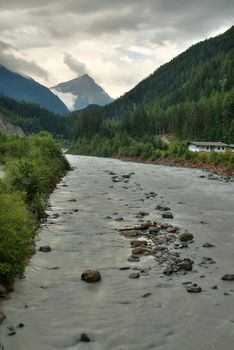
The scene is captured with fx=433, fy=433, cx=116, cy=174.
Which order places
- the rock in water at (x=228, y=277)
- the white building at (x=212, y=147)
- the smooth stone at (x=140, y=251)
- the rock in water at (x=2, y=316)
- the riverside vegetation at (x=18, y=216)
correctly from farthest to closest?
the white building at (x=212, y=147), the smooth stone at (x=140, y=251), the rock in water at (x=228, y=277), the riverside vegetation at (x=18, y=216), the rock in water at (x=2, y=316)

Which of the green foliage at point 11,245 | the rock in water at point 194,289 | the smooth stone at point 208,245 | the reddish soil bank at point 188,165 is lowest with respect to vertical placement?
the reddish soil bank at point 188,165

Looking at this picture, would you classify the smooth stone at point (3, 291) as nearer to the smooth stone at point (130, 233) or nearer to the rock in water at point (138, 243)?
the rock in water at point (138, 243)

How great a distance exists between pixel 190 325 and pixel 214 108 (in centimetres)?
15022

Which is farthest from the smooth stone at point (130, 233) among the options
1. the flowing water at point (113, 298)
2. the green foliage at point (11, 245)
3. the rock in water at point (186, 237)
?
the green foliage at point (11, 245)

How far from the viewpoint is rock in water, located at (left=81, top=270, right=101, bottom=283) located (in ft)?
71.2

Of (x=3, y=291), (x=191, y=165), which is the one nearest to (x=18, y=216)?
(x=3, y=291)

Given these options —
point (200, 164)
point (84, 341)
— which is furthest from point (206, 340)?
point (200, 164)

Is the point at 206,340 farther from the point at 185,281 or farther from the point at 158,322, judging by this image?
the point at 185,281

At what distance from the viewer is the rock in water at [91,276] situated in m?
21.7

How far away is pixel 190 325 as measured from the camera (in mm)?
16969

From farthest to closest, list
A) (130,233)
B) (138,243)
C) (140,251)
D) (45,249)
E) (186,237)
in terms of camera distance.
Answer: (130,233)
(186,237)
(138,243)
(45,249)
(140,251)

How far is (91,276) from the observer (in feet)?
71.3

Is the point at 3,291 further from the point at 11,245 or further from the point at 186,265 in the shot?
the point at 186,265

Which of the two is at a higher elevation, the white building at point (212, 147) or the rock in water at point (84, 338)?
the white building at point (212, 147)
